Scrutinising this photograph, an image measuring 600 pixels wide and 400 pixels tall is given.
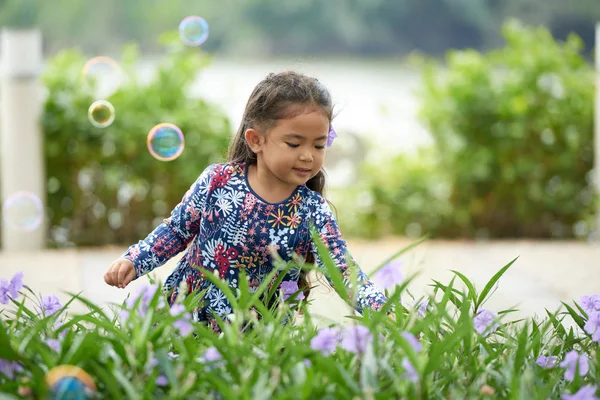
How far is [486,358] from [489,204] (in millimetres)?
4910

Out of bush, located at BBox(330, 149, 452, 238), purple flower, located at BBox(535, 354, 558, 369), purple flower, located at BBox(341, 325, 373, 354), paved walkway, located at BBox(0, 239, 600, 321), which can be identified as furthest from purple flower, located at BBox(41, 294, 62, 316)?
bush, located at BBox(330, 149, 452, 238)

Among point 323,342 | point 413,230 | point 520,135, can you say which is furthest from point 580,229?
point 323,342

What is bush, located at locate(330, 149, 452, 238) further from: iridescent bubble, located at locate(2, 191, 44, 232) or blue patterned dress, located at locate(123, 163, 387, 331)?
blue patterned dress, located at locate(123, 163, 387, 331)

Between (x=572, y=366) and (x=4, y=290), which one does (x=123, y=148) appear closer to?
(x=4, y=290)

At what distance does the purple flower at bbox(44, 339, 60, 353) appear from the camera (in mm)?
2113

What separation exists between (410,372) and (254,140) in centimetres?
111

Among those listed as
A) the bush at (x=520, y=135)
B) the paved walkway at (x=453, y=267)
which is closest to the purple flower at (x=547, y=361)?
the paved walkway at (x=453, y=267)

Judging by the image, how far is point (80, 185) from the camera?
655cm

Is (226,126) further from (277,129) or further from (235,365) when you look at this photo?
(235,365)

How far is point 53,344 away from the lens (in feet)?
7.00

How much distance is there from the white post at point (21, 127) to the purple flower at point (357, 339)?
4782 millimetres

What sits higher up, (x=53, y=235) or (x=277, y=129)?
(x=277, y=129)

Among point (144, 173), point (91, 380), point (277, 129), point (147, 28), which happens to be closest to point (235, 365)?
point (91, 380)

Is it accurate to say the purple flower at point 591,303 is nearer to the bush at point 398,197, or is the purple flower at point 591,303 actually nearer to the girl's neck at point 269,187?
the girl's neck at point 269,187
